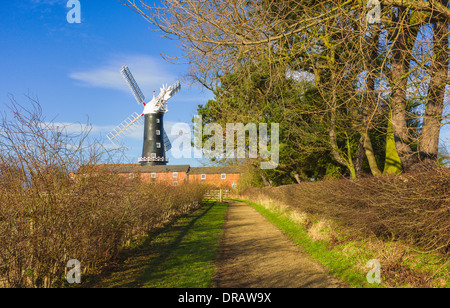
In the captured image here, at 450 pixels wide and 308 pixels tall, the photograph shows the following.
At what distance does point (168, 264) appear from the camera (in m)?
7.45

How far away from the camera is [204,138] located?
2098 centimetres

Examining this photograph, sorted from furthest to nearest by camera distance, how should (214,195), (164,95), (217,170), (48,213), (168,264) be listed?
(217,170)
(164,95)
(214,195)
(168,264)
(48,213)

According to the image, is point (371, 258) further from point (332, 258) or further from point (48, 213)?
point (48, 213)

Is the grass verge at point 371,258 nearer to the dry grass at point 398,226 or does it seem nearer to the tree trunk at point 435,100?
the dry grass at point 398,226

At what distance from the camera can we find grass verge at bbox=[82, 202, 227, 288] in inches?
237

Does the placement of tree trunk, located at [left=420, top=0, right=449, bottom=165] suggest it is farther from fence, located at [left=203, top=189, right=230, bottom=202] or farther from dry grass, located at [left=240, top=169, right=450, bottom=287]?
fence, located at [left=203, top=189, right=230, bottom=202]

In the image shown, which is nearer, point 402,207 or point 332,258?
point 402,207

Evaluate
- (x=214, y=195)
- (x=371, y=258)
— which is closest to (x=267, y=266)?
(x=371, y=258)

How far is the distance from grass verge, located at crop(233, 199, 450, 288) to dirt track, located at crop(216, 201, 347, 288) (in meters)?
0.31

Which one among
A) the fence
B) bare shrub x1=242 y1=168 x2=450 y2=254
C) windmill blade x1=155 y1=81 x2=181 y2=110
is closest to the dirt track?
bare shrub x1=242 y1=168 x2=450 y2=254

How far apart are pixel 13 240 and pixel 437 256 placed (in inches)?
268

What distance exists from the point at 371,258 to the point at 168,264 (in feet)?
14.3
